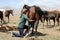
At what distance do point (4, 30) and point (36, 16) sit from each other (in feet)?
9.52

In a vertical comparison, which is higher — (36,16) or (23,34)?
(36,16)

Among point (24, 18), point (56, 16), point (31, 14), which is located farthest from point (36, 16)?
point (56, 16)

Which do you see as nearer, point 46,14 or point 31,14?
point 31,14

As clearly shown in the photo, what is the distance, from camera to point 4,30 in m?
15.6

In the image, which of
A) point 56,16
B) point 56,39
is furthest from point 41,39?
point 56,16

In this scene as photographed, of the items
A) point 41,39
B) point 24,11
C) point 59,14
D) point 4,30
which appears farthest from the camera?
point 59,14

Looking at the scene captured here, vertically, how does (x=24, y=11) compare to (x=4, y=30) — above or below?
above

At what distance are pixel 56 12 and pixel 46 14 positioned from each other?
958 mm

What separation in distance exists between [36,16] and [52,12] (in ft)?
25.7

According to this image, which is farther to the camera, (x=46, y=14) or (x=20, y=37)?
(x=46, y=14)

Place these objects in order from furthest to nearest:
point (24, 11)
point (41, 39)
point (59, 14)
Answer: point (59, 14)
point (24, 11)
point (41, 39)

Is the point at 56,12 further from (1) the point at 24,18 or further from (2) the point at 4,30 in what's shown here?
(1) the point at 24,18

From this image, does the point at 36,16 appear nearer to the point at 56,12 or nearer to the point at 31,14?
A: the point at 31,14

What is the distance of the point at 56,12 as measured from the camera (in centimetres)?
2133
